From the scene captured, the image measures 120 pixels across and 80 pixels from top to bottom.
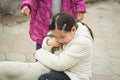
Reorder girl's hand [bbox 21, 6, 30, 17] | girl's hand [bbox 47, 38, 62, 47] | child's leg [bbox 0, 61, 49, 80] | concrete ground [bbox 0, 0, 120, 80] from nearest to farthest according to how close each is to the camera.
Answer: child's leg [bbox 0, 61, 49, 80]
girl's hand [bbox 47, 38, 62, 47]
girl's hand [bbox 21, 6, 30, 17]
concrete ground [bbox 0, 0, 120, 80]

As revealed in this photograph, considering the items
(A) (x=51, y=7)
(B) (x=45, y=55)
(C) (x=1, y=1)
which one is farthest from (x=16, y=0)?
(B) (x=45, y=55)

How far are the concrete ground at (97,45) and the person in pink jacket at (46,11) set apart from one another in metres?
1.33

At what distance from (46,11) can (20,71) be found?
38.1 inches

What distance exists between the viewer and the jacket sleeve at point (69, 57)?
107 inches

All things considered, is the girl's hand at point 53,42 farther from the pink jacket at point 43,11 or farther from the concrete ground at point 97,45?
the concrete ground at point 97,45

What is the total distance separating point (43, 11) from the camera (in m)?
3.49

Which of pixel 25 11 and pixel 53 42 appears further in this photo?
pixel 25 11

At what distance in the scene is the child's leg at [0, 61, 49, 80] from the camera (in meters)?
2.63

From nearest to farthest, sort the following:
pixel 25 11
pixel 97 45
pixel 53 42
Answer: pixel 53 42 → pixel 25 11 → pixel 97 45

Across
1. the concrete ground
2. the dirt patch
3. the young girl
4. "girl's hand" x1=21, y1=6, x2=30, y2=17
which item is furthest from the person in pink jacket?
the dirt patch

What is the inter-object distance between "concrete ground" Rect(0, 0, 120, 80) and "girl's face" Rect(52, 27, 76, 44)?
1964mm

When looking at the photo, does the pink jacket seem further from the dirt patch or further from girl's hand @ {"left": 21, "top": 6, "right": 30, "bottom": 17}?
the dirt patch

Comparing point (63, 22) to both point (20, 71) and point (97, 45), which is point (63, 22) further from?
point (97, 45)

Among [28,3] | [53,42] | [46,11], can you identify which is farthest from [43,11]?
A: [53,42]
